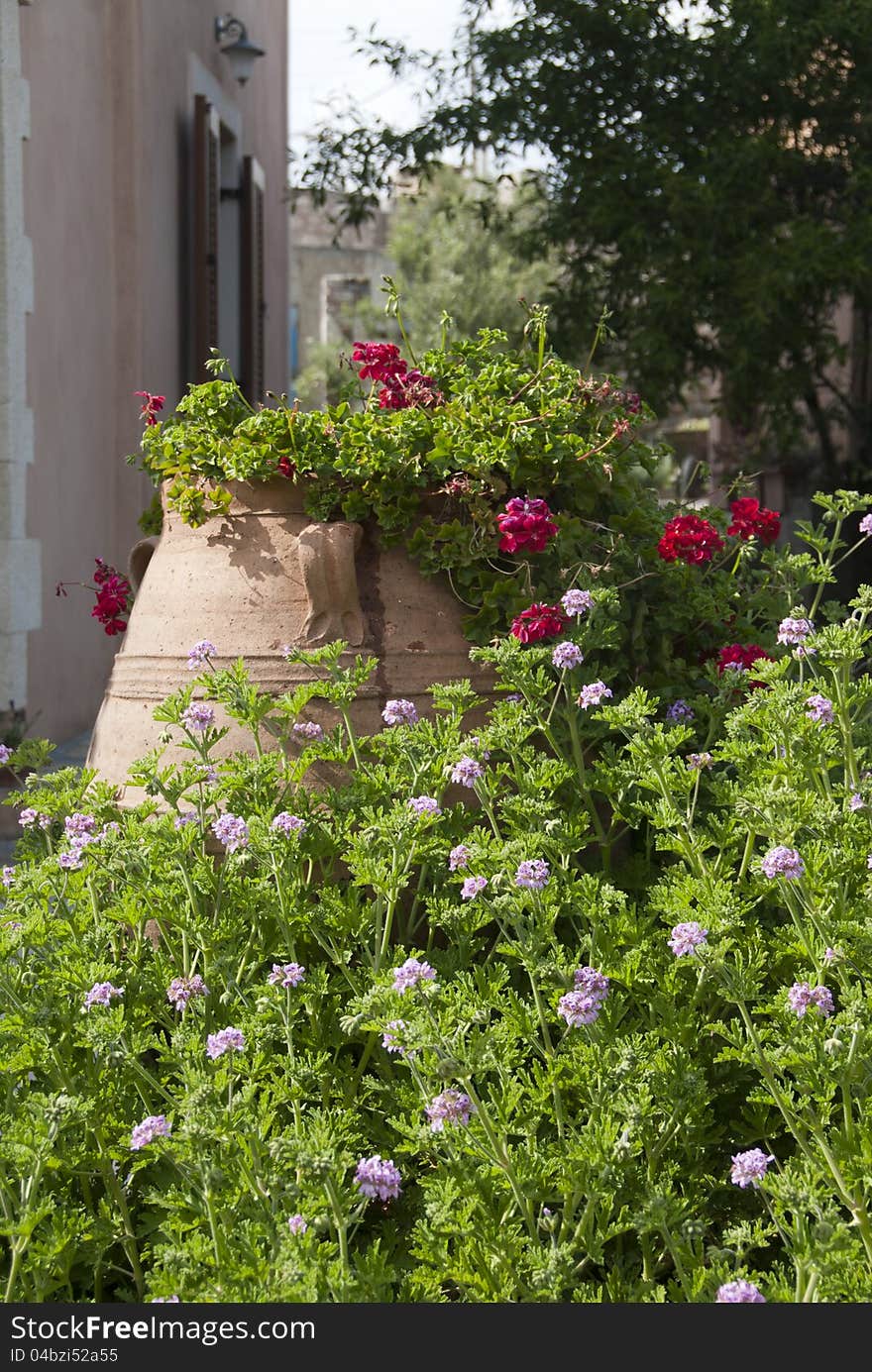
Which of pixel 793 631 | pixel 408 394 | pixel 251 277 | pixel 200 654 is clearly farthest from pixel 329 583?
pixel 251 277

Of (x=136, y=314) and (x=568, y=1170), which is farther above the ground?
(x=136, y=314)

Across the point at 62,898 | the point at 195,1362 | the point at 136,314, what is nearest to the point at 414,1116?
the point at 195,1362

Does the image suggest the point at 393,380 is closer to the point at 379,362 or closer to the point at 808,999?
the point at 379,362

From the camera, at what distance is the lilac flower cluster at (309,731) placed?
2.65m

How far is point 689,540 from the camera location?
9.78 feet

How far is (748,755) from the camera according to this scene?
2.48 metres

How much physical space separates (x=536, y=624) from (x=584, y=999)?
3.39ft

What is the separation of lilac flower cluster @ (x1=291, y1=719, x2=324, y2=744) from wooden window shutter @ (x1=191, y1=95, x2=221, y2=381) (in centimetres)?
652

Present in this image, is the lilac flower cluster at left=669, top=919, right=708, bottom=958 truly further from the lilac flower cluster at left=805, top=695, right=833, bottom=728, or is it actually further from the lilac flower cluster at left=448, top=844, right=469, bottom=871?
the lilac flower cluster at left=805, top=695, right=833, bottom=728

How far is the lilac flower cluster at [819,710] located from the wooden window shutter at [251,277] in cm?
821

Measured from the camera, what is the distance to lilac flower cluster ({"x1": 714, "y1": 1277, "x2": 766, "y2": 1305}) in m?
1.52

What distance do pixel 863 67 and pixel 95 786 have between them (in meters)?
7.18

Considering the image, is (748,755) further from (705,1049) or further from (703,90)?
(703,90)

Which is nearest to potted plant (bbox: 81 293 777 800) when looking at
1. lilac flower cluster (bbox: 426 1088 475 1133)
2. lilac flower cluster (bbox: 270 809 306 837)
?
lilac flower cluster (bbox: 270 809 306 837)
